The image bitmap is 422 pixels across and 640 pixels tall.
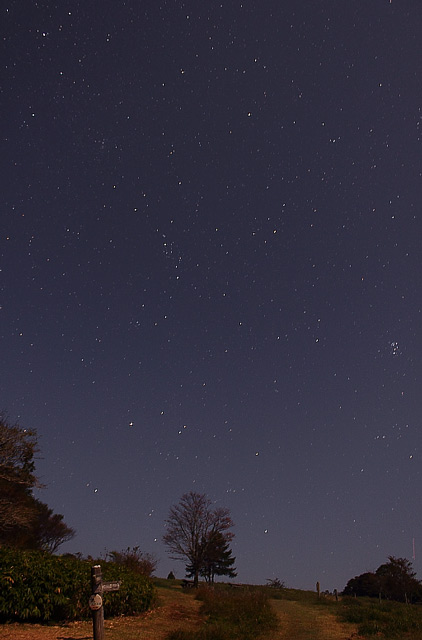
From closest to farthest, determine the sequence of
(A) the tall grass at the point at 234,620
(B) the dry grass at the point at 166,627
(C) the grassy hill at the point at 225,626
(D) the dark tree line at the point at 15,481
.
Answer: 1. (B) the dry grass at the point at 166,627
2. (C) the grassy hill at the point at 225,626
3. (A) the tall grass at the point at 234,620
4. (D) the dark tree line at the point at 15,481

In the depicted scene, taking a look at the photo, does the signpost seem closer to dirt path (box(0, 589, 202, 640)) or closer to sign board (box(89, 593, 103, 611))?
sign board (box(89, 593, 103, 611))

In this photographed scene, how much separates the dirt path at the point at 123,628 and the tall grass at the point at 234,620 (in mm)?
765

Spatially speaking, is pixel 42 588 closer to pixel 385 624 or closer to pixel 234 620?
pixel 234 620

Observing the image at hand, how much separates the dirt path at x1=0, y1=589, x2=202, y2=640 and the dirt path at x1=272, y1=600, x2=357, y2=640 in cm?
317

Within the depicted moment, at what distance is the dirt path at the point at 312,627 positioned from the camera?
591 inches

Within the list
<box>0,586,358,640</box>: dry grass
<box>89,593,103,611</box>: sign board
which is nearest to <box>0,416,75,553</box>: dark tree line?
<box>0,586,358,640</box>: dry grass

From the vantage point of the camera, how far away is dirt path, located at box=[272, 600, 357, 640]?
1501cm

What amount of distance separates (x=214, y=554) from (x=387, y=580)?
1663 cm

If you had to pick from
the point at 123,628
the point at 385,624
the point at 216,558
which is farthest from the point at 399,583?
the point at 123,628

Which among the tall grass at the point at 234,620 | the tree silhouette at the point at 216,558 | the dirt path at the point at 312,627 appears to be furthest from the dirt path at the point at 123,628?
the tree silhouette at the point at 216,558

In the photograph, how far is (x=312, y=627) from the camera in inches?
682

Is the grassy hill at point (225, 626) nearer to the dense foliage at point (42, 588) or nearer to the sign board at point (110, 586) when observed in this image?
the dense foliage at point (42, 588)

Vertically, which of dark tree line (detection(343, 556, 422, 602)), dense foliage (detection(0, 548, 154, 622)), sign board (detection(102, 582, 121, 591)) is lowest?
dark tree line (detection(343, 556, 422, 602))

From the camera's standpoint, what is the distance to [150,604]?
18828 mm
